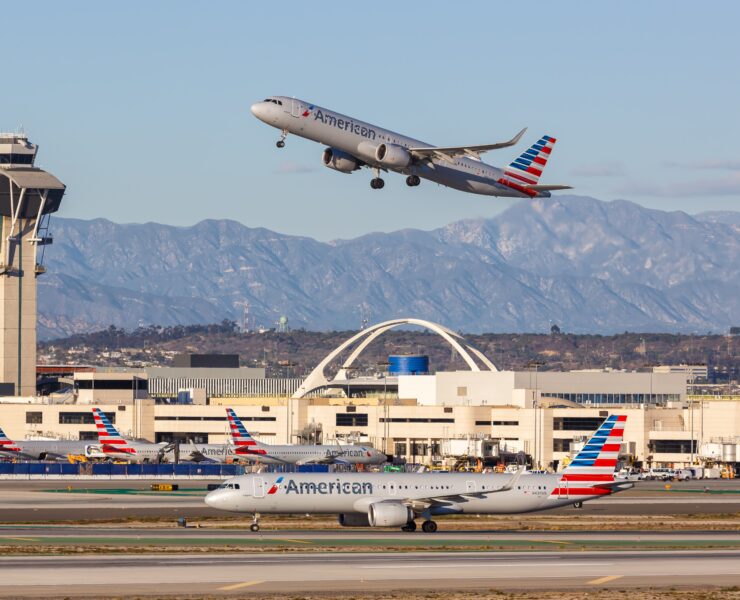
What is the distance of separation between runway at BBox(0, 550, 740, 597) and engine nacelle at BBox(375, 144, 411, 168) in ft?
92.9

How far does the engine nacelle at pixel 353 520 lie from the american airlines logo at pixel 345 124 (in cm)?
2265

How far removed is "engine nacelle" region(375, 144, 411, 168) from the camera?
9262cm

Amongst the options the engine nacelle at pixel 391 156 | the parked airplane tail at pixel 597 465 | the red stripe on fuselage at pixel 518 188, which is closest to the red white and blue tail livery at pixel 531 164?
the red stripe on fuselage at pixel 518 188

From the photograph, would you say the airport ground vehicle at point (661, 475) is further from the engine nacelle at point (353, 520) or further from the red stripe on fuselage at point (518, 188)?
the engine nacelle at point (353, 520)

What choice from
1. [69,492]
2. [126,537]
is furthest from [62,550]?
[69,492]

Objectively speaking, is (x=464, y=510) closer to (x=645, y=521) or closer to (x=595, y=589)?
(x=645, y=521)

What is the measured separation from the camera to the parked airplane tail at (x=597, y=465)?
92438mm

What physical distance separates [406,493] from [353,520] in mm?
3421

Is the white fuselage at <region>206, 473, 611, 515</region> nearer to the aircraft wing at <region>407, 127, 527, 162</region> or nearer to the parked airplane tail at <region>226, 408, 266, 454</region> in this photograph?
the aircraft wing at <region>407, 127, 527, 162</region>

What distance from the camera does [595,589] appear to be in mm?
59469

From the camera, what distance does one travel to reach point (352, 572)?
6378cm

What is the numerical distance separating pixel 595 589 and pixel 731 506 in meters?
63.6

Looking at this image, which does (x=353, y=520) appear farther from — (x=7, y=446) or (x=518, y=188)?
(x=7, y=446)

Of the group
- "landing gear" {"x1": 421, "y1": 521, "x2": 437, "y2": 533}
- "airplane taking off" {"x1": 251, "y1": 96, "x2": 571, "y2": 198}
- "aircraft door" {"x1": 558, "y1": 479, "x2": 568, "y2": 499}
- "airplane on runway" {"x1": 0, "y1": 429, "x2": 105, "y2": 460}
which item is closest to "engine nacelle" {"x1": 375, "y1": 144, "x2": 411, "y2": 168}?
"airplane taking off" {"x1": 251, "y1": 96, "x2": 571, "y2": 198}
